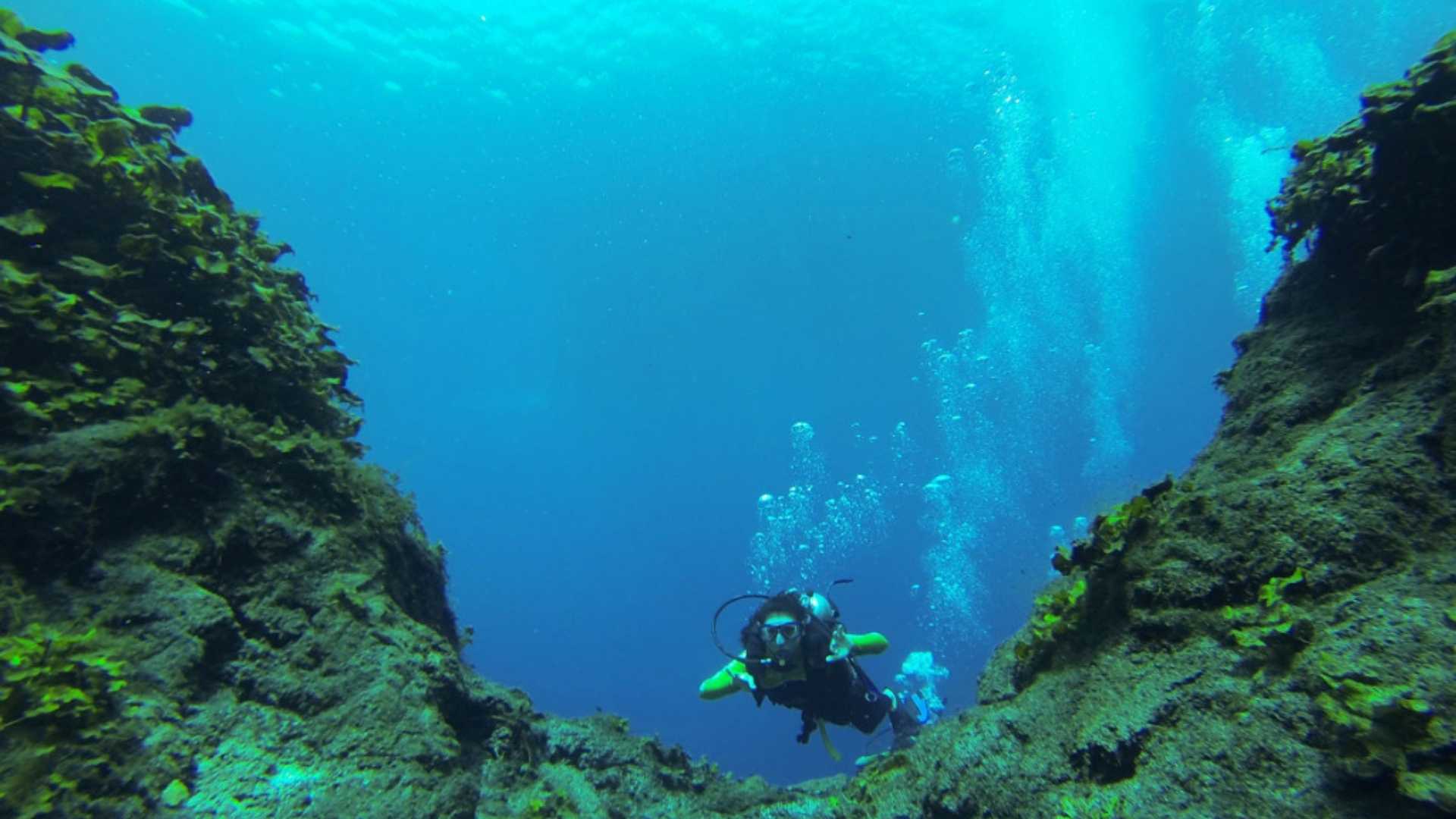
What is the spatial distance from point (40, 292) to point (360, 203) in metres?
51.8

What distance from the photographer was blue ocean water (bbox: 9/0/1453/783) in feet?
106

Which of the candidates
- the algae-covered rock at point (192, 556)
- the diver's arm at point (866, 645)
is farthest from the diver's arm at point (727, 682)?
the algae-covered rock at point (192, 556)

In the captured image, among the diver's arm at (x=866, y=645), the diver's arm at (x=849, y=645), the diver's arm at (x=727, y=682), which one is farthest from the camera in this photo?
the diver's arm at (x=866, y=645)

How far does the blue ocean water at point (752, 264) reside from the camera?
106ft

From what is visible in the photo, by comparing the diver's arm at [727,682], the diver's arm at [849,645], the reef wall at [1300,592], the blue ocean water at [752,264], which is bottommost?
the reef wall at [1300,592]

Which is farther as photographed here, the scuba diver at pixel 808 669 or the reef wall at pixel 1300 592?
the scuba diver at pixel 808 669

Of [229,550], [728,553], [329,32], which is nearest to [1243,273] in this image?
[728,553]

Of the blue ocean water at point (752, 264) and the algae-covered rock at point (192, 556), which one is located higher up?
the blue ocean water at point (752, 264)

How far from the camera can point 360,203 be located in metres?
46.4

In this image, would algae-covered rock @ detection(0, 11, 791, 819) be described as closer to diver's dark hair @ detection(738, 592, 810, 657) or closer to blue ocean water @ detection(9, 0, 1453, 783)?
diver's dark hair @ detection(738, 592, 810, 657)

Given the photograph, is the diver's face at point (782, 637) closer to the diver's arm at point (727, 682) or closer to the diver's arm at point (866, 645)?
the diver's arm at point (727, 682)

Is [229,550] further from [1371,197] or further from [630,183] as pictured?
[630,183]

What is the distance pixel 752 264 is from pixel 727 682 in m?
55.7

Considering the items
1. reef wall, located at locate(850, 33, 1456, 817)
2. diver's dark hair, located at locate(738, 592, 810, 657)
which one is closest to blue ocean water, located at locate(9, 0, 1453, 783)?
reef wall, located at locate(850, 33, 1456, 817)
